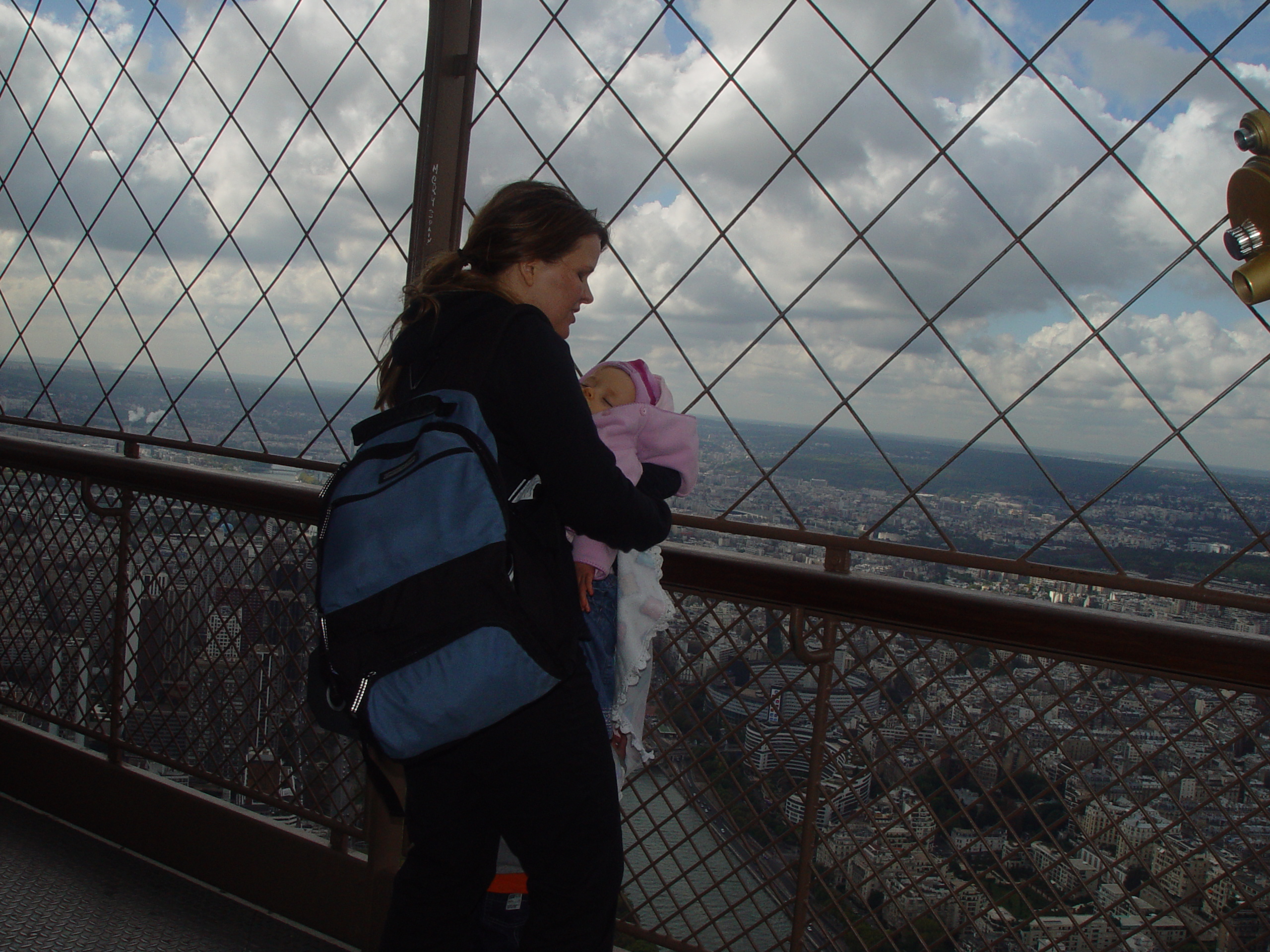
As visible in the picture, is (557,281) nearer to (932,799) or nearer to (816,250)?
(816,250)

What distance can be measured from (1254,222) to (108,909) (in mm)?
2577

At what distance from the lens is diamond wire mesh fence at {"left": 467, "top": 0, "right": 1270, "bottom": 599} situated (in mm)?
1352

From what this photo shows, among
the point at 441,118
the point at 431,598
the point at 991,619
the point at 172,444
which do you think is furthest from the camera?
the point at 172,444

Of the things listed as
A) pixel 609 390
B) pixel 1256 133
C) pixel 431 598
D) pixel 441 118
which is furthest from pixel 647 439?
pixel 441 118

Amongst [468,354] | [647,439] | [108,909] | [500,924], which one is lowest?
[108,909]

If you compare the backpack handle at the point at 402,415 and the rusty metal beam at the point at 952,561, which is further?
the rusty metal beam at the point at 952,561

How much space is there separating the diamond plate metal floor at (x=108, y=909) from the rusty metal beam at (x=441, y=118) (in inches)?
60.7

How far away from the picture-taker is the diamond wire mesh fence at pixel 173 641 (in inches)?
88.7

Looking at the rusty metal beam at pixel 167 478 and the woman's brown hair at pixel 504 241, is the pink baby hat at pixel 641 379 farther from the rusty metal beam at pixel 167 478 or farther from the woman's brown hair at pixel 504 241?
the rusty metal beam at pixel 167 478

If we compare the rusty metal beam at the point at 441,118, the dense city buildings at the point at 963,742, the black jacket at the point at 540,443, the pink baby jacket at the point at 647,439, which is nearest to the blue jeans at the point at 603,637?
the pink baby jacket at the point at 647,439

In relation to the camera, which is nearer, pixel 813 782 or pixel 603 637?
pixel 603 637

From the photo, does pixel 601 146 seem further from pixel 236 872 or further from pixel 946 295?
pixel 236 872

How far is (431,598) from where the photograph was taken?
3.60 feet

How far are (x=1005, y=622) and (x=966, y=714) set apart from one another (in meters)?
0.22
